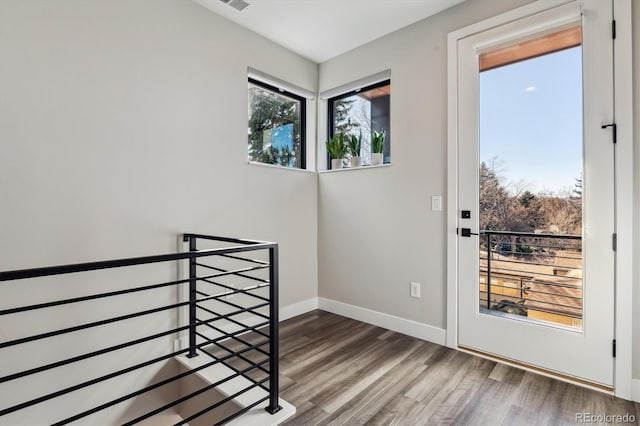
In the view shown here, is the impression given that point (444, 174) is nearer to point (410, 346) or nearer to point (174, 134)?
point (410, 346)

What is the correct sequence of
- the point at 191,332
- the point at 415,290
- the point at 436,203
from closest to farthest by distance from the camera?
the point at 191,332 < the point at 436,203 < the point at 415,290

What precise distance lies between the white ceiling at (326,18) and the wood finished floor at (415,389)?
258 cm

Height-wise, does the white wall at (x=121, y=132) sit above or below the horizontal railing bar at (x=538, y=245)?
above

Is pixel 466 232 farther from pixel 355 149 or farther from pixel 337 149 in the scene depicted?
pixel 337 149

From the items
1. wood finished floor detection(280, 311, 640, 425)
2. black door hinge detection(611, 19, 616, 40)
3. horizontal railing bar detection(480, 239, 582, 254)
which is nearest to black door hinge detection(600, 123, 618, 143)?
black door hinge detection(611, 19, 616, 40)

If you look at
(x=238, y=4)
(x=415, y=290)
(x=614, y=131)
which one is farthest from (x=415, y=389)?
(x=238, y=4)

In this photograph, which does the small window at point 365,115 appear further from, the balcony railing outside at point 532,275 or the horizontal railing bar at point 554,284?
the horizontal railing bar at point 554,284

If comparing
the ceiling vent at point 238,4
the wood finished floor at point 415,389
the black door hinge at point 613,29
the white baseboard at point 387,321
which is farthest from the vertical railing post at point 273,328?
the black door hinge at point 613,29

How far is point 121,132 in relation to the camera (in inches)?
78.0

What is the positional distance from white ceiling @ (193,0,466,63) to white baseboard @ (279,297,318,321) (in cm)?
246

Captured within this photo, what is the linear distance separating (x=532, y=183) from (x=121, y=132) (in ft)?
8.71

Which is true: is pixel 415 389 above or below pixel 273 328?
below

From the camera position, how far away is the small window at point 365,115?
2.99m

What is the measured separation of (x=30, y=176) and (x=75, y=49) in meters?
0.76
